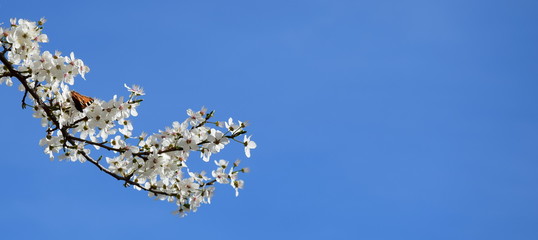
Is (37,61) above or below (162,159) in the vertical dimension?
above

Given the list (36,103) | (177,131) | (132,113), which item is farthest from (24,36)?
(177,131)

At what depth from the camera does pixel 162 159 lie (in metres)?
7.73

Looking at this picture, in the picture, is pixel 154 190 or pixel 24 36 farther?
pixel 154 190

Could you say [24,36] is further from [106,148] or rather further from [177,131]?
[177,131]

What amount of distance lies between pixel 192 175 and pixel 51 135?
6.47 feet

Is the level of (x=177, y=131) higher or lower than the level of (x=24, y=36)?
lower

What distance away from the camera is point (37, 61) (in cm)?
742

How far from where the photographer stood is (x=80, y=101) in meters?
7.63

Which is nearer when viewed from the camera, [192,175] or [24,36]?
[24,36]

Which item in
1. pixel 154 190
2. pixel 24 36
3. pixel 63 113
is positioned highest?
pixel 24 36

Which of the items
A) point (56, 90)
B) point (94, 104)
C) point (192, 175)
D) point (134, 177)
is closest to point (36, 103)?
point (56, 90)

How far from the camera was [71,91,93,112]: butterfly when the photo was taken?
764cm

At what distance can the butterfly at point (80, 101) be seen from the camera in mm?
7641

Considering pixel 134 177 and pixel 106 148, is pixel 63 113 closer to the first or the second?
pixel 106 148
